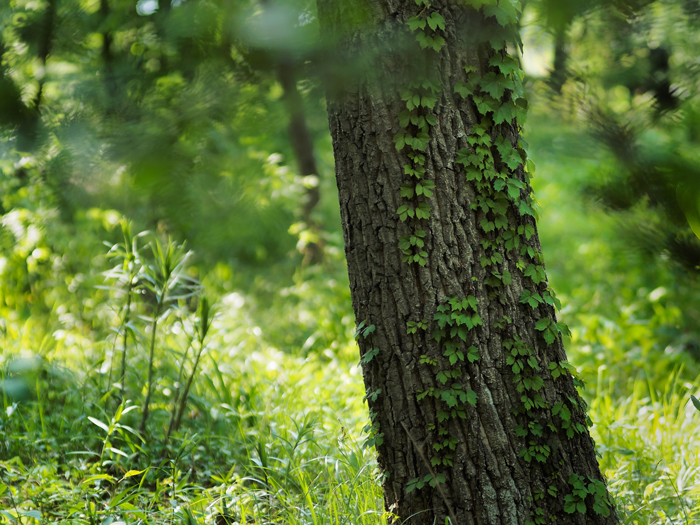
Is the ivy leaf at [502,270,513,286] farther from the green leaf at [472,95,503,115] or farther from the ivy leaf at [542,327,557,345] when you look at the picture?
the green leaf at [472,95,503,115]

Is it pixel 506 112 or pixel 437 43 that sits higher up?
pixel 437 43

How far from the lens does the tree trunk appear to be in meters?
1.66

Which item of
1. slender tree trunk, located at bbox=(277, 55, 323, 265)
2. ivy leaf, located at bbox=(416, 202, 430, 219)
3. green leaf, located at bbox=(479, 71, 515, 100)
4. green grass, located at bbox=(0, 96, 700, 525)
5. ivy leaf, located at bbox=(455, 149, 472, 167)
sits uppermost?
slender tree trunk, located at bbox=(277, 55, 323, 265)

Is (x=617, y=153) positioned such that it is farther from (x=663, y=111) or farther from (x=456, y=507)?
(x=456, y=507)

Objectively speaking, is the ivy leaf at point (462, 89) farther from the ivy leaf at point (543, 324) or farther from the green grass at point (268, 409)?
the ivy leaf at point (543, 324)

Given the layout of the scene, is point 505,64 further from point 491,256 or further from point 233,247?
point 233,247

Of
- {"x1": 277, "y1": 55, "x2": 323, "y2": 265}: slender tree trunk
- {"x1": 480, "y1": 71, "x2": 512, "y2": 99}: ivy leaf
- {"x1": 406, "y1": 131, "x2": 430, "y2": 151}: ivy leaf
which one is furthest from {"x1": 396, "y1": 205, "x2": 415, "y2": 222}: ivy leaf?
{"x1": 277, "y1": 55, "x2": 323, "y2": 265}: slender tree trunk

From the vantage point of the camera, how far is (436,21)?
152cm

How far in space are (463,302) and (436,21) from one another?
2.82ft

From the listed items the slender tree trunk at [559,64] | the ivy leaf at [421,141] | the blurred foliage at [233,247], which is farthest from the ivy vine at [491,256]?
the slender tree trunk at [559,64]

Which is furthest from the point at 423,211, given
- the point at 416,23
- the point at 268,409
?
the point at 268,409

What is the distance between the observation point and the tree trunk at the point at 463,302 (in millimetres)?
1662

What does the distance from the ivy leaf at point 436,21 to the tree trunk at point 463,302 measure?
0.10 metres

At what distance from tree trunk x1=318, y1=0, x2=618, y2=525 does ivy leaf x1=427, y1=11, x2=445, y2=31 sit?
102 mm
